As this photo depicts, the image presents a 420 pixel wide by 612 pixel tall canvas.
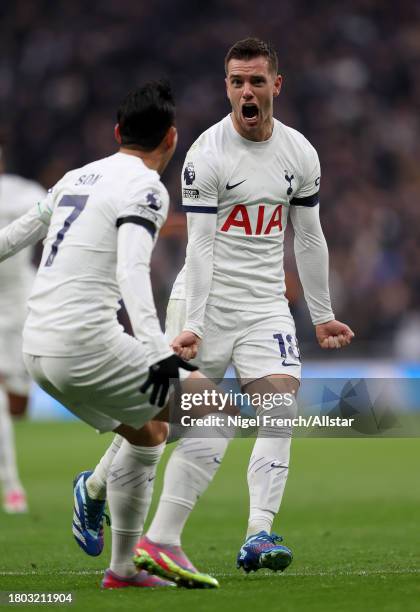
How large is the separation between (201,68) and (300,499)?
1280 cm

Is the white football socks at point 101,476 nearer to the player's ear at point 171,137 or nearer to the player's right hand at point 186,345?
the player's right hand at point 186,345

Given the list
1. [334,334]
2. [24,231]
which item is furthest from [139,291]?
[334,334]

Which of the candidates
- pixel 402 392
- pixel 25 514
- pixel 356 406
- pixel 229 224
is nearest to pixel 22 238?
pixel 229 224

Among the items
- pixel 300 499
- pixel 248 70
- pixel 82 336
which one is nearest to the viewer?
pixel 82 336

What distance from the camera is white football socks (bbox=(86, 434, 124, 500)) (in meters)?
5.44

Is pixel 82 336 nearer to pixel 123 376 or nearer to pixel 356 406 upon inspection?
pixel 123 376

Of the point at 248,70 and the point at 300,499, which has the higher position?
the point at 248,70

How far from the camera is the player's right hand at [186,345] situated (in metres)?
5.31

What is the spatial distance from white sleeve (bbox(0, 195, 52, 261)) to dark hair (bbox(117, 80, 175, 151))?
0.45m

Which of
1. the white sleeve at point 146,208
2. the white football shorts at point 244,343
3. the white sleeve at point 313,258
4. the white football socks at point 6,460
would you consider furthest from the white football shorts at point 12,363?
the white sleeve at point 146,208

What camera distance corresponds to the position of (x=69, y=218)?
4750mm

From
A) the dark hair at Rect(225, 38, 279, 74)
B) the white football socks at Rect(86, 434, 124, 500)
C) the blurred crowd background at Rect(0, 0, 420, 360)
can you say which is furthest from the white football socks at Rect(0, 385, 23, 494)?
the blurred crowd background at Rect(0, 0, 420, 360)

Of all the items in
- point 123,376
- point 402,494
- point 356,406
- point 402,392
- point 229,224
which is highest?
point 229,224

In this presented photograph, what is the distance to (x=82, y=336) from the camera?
463 centimetres
